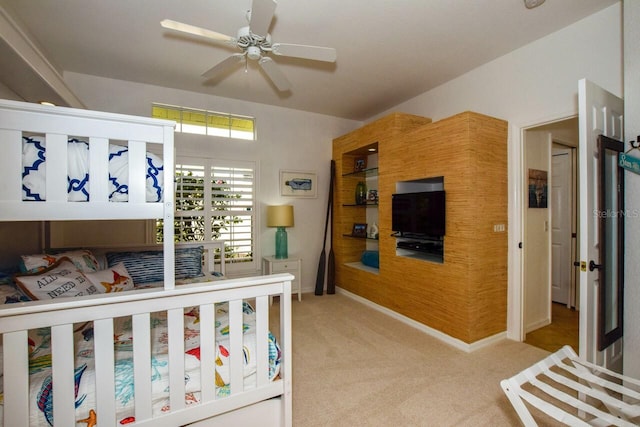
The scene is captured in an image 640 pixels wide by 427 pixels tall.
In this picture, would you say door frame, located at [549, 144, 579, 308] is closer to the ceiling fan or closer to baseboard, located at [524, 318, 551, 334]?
baseboard, located at [524, 318, 551, 334]

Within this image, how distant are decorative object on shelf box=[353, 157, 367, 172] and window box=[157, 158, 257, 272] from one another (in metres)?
1.57

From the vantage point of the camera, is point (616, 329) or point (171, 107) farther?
point (171, 107)

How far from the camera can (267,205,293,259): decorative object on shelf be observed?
3896 mm

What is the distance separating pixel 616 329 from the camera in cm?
184

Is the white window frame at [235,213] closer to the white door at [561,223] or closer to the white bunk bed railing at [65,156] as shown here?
the white bunk bed railing at [65,156]

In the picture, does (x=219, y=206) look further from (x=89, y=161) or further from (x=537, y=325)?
(x=537, y=325)

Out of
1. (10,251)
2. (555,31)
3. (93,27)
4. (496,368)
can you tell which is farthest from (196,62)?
(496,368)

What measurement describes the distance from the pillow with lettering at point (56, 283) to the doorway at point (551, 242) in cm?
361

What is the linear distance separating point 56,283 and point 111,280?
501 millimetres

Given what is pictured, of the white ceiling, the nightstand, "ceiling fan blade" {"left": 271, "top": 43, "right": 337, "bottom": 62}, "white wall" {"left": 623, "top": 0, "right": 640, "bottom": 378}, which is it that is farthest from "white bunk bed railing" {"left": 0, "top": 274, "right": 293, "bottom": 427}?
the nightstand

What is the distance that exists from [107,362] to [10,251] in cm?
187

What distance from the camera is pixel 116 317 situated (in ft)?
3.96

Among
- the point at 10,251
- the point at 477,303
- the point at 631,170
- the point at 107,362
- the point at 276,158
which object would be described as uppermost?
the point at 276,158

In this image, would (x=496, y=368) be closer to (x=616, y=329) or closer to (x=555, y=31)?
(x=616, y=329)
